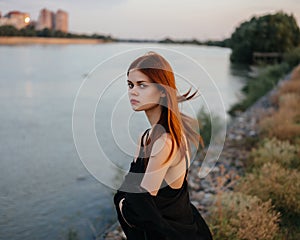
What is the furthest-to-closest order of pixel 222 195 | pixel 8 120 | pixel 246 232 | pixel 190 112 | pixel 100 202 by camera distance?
1. pixel 8 120
2. pixel 100 202
3. pixel 222 195
4. pixel 246 232
5. pixel 190 112

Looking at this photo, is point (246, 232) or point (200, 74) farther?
point (246, 232)

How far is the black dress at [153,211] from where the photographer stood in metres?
1.74

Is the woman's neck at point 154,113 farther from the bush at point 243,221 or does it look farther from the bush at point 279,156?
the bush at point 279,156

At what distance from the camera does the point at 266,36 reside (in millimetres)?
39719

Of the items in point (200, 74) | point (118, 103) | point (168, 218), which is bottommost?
point (168, 218)

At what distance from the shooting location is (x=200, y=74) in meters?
2.01

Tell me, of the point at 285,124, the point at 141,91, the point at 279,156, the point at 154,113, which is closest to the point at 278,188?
the point at 279,156

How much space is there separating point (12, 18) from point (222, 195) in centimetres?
273

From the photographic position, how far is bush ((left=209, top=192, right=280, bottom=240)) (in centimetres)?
352

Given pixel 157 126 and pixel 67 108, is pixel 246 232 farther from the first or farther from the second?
pixel 67 108

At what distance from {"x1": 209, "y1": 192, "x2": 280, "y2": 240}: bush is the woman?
5.81ft

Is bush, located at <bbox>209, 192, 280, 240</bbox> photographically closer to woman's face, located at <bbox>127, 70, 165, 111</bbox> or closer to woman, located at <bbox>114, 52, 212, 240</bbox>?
woman, located at <bbox>114, 52, 212, 240</bbox>

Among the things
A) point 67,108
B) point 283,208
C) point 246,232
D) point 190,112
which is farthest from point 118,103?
point 67,108

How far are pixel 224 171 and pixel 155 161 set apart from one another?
4489mm
